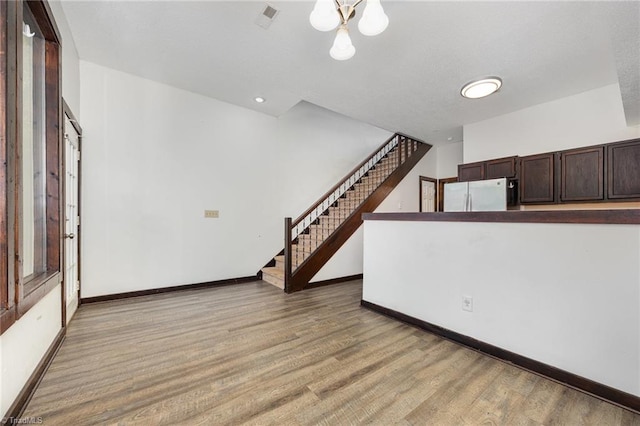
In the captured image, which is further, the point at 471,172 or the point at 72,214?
the point at 471,172

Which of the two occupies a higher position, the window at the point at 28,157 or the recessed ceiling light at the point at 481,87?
the recessed ceiling light at the point at 481,87

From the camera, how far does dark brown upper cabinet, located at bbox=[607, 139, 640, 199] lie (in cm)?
312

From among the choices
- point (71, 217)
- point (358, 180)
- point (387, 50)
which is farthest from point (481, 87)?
point (71, 217)

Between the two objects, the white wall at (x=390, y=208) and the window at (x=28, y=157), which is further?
the white wall at (x=390, y=208)

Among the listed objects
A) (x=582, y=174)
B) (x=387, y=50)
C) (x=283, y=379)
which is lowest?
(x=283, y=379)

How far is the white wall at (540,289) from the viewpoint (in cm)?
167

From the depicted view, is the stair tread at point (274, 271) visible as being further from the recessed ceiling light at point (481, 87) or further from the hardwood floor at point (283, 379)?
the recessed ceiling light at point (481, 87)

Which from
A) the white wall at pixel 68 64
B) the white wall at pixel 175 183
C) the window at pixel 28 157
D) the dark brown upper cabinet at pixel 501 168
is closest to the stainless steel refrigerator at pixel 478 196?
the dark brown upper cabinet at pixel 501 168

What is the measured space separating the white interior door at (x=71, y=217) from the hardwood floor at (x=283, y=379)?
0.31 m

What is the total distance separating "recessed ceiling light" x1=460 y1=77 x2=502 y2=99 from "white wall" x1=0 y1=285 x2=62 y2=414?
15.8 ft

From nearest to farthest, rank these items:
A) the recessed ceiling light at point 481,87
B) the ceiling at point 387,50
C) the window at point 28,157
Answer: the window at point 28,157, the ceiling at point 387,50, the recessed ceiling light at point 481,87

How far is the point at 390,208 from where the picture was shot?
5.69 meters

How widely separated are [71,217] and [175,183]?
130 centimetres

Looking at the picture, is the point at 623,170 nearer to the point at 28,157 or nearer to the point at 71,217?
the point at 28,157
